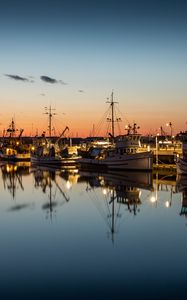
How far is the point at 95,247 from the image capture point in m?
17.2

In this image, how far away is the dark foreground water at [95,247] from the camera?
12406 millimetres

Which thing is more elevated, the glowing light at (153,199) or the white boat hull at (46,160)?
the white boat hull at (46,160)

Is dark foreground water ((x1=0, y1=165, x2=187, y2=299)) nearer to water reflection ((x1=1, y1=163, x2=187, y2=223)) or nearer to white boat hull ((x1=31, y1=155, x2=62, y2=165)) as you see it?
water reflection ((x1=1, y1=163, x2=187, y2=223))

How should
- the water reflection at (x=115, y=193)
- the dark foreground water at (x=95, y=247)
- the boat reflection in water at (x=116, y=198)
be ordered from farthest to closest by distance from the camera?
the water reflection at (x=115, y=193) → the boat reflection in water at (x=116, y=198) → the dark foreground water at (x=95, y=247)

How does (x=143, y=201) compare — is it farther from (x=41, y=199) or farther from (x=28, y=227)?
(x=28, y=227)

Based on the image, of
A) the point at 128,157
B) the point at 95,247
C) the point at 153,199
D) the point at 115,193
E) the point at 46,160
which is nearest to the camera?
the point at 95,247

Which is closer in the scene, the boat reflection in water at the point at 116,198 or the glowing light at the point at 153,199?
the boat reflection in water at the point at 116,198

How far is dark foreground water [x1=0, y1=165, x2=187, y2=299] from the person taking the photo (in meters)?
12.4

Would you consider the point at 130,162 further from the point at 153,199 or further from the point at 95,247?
the point at 95,247

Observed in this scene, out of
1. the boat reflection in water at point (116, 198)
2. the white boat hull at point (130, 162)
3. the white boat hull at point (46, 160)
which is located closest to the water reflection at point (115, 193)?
the boat reflection in water at point (116, 198)

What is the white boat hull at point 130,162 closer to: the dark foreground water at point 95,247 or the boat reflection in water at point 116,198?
the boat reflection in water at point 116,198

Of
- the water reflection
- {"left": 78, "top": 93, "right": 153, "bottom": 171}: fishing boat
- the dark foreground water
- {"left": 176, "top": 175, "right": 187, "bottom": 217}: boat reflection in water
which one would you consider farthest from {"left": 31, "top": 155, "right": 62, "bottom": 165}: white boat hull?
the dark foreground water

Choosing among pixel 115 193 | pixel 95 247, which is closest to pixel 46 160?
pixel 115 193

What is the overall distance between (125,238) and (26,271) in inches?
250
